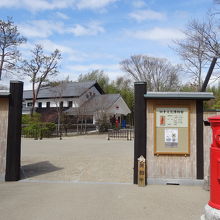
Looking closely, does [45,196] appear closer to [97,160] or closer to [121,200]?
[121,200]

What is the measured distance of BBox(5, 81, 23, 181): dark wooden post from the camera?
746 cm

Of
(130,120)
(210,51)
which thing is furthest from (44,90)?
(210,51)

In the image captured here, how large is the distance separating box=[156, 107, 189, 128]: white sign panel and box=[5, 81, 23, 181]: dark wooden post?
384 centimetres

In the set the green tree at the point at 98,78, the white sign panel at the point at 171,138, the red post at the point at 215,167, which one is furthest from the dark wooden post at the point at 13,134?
the green tree at the point at 98,78

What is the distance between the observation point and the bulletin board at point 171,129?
23.9 ft

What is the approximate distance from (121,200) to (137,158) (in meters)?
1.61

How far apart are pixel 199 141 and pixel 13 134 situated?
4958 mm

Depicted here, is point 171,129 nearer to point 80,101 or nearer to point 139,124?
point 139,124

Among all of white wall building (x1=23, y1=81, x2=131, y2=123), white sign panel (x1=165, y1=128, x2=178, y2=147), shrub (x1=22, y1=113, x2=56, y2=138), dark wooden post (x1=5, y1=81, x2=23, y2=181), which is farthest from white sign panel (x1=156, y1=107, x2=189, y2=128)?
white wall building (x1=23, y1=81, x2=131, y2=123)

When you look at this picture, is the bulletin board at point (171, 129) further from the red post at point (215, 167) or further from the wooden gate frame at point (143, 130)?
the red post at point (215, 167)

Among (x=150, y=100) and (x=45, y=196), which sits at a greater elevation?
(x=150, y=100)

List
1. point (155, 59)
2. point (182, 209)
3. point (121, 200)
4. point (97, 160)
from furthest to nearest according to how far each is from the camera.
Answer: point (155, 59)
point (97, 160)
point (121, 200)
point (182, 209)

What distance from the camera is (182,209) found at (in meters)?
5.28

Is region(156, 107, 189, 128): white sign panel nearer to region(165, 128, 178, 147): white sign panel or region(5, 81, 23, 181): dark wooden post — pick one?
region(165, 128, 178, 147): white sign panel
